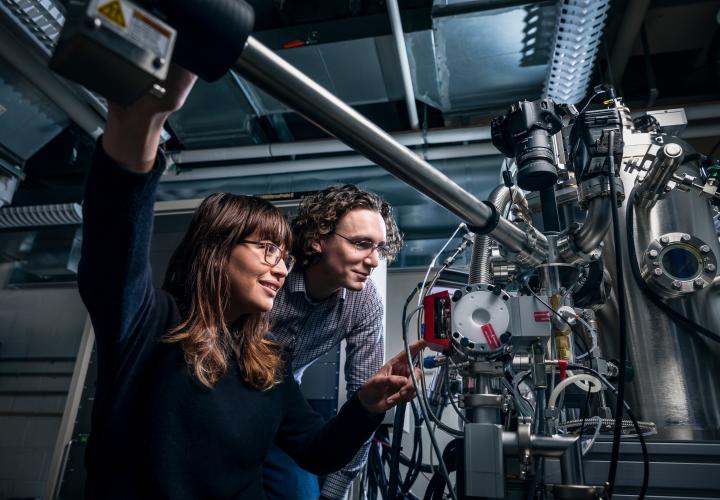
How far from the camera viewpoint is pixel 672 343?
1.01 metres

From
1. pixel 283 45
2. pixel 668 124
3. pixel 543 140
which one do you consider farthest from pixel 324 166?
pixel 543 140

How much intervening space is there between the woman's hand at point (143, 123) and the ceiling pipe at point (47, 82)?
200cm

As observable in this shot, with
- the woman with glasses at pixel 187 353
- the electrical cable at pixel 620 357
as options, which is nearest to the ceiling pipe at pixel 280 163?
the woman with glasses at pixel 187 353

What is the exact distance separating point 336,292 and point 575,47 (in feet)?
4.49

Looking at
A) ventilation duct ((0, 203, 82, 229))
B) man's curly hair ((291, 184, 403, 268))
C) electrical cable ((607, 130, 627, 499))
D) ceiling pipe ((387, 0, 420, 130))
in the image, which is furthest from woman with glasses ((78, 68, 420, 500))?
ventilation duct ((0, 203, 82, 229))

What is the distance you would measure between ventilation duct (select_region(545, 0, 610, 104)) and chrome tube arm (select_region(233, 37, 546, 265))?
144 centimetres

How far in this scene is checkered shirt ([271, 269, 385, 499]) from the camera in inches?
57.7

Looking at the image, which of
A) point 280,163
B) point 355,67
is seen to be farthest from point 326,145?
point 355,67

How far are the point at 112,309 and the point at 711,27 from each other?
9.25 feet

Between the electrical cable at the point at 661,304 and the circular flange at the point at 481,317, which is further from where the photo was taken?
the electrical cable at the point at 661,304

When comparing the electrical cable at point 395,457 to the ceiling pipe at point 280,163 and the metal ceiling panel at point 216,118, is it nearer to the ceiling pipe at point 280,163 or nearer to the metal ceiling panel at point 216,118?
the ceiling pipe at point 280,163

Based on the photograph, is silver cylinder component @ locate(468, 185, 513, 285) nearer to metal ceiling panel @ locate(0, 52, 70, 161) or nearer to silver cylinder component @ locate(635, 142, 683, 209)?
silver cylinder component @ locate(635, 142, 683, 209)

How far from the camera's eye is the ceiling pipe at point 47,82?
1865mm

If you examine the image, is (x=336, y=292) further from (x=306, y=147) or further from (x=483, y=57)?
(x=483, y=57)
